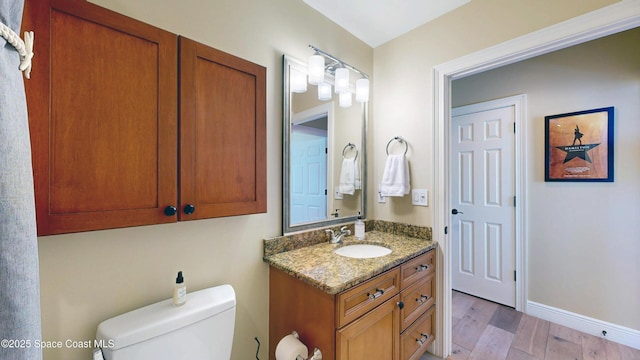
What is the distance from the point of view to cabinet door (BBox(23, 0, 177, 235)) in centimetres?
74

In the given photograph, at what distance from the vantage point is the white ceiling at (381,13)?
1.72 m

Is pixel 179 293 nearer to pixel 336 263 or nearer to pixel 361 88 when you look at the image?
pixel 336 263

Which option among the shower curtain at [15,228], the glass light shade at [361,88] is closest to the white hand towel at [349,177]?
the glass light shade at [361,88]

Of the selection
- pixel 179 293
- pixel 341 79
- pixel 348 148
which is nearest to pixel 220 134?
pixel 179 293

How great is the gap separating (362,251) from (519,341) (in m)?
1.56

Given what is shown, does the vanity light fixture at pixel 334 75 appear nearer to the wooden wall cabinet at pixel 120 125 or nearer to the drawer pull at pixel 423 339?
the wooden wall cabinet at pixel 120 125

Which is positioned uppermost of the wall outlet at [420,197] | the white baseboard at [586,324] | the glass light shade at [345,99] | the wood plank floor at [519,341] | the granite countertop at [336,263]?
the glass light shade at [345,99]

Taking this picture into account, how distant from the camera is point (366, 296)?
4.09 ft

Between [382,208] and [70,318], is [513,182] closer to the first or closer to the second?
[382,208]

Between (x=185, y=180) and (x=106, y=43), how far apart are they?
517mm

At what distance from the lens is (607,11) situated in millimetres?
→ 1277

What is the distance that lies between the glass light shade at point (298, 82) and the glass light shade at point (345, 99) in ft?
1.20

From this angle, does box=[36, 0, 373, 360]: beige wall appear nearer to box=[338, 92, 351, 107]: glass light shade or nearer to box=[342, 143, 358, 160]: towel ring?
box=[338, 92, 351, 107]: glass light shade

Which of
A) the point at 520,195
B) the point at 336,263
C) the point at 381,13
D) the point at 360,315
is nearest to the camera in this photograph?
the point at 360,315
